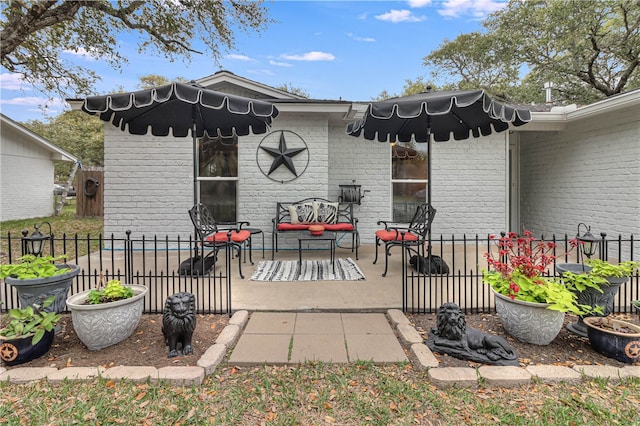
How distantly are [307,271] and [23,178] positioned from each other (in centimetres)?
1315

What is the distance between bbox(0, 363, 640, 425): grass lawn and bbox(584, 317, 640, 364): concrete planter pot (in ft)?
0.83

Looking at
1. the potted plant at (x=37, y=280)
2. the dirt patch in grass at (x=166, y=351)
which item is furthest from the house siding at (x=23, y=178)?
the dirt patch in grass at (x=166, y=351)

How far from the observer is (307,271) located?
4594 mm

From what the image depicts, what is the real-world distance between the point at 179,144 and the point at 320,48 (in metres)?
6.73

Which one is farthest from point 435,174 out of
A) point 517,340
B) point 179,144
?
point 179,144

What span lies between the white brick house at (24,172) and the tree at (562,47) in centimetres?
1751

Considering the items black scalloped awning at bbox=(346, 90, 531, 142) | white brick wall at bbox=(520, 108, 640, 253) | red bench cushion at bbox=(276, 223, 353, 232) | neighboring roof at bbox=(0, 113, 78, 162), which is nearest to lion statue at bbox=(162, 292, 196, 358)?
black scalloped awning at bbox=(346, 90, 531, 142)

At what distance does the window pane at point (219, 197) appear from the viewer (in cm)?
632

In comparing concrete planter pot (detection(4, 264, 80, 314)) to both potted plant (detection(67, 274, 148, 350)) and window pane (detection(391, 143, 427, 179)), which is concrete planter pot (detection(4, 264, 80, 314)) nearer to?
potted plant (detection(67, 274, 148, 350))

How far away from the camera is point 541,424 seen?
1706 mm

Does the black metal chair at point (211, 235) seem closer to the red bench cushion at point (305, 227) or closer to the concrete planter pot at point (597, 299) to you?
the red bench cushion at point (305, 227)

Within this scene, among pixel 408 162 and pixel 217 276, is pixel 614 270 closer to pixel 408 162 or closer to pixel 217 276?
pixel 217 276

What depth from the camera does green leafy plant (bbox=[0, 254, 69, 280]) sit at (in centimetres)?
257

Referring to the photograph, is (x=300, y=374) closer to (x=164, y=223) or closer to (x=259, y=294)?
(x=259, y=294)
